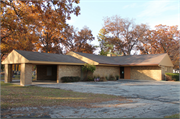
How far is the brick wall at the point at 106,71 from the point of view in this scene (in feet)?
76.9

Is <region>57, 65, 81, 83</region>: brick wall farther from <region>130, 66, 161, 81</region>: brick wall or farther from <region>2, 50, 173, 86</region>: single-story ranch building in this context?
<region>130, 66, 161, 81</region>: brick wall

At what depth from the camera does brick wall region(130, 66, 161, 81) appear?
24.2 m

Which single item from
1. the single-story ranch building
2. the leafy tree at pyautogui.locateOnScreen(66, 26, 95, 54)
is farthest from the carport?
the leafy tree at pyautogui.locateOnScreen(66, 26, 95, 54)

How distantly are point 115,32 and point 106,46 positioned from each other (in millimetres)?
4923

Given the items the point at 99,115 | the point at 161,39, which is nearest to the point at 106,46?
the point at 161,39

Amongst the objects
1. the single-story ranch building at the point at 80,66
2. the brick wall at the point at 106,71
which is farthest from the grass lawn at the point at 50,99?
the brick wall at the point at 106,71

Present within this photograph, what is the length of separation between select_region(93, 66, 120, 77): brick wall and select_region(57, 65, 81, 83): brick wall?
2.59m

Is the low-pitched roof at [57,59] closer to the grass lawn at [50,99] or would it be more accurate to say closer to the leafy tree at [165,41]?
the grass lawn at [50,99]

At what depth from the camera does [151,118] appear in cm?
494

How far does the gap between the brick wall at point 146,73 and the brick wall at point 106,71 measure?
2.80m

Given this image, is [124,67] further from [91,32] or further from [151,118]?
[151,118]

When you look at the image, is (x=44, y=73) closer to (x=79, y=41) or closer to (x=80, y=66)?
(x=80, y=66)

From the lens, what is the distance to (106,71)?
25.0 m

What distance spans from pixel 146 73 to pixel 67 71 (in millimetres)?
12956
